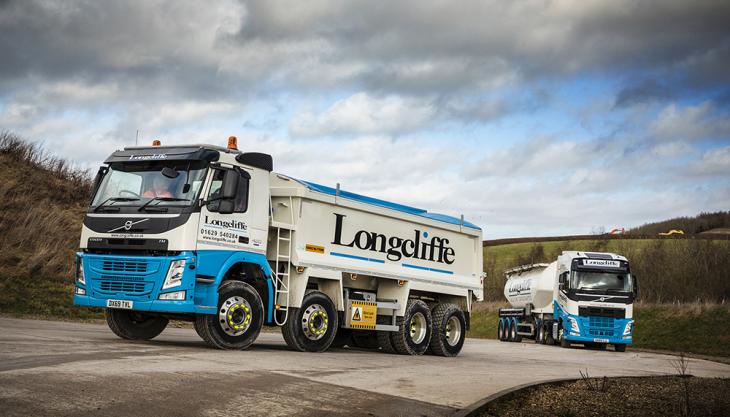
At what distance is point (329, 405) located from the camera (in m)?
9.02

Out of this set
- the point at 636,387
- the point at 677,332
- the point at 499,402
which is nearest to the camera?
the point at 499,402

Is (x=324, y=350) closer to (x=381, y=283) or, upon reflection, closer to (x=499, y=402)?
(x=381, y=283)

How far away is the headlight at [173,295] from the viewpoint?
540 inches

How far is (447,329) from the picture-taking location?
A: 19938mm

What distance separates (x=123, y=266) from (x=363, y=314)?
5.44 metres

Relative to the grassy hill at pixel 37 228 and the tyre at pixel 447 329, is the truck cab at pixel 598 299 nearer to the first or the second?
the tyre at pixel 447 329

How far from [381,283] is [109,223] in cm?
665

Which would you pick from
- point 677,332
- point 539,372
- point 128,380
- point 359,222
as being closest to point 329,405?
point 128,380

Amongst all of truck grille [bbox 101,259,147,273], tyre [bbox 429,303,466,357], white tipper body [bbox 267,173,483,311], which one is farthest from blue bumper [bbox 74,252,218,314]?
tyre [bbox 429,303,466,357]

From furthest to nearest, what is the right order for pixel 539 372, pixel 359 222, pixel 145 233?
pixel 359 222 < pixel 539 372 < pixel 145 233

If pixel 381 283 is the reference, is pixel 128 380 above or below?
below

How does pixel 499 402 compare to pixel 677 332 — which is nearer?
pixel 499 402

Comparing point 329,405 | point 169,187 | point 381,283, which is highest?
point 169,187

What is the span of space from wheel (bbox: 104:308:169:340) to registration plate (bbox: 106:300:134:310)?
56.7 inches
